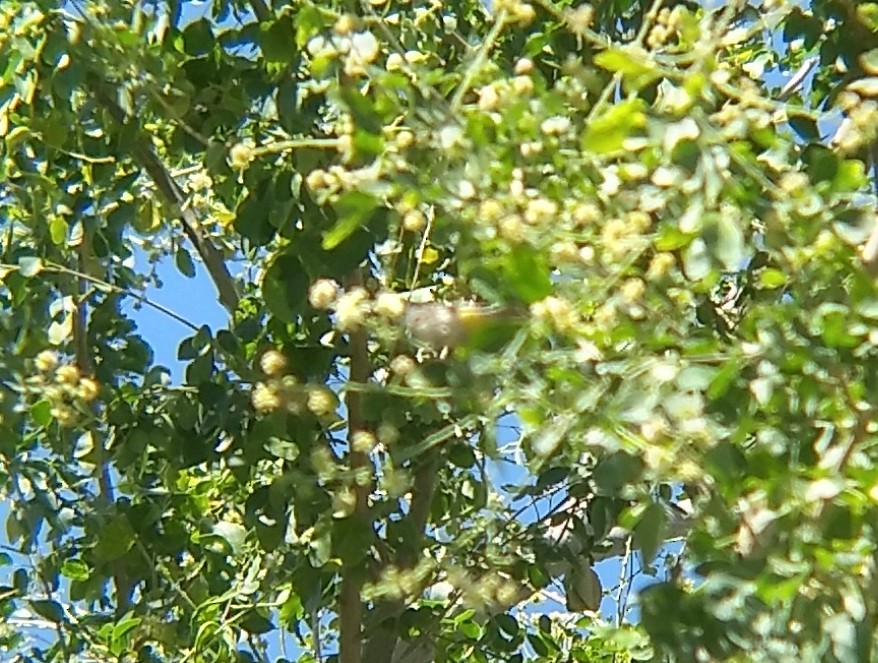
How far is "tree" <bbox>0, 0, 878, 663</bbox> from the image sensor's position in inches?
35.3

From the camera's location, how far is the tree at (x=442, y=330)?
2.94ft

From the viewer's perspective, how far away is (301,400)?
1192 mm

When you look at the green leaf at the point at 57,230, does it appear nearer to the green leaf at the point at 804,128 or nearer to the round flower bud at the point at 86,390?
the round flower bud at the point at 86,390

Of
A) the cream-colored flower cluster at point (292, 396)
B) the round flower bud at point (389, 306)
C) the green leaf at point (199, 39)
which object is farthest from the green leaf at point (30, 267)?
the round flower bud at point (389, 306)

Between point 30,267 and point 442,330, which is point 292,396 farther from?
point 30,267

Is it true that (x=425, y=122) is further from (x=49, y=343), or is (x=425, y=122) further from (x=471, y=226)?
(x=49, y=343)

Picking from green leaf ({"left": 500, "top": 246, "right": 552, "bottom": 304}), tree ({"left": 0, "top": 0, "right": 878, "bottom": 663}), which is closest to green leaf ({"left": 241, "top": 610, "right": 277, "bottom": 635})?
tree ({"left": 0, "top": 0, "right": 878, "bottom": 663})

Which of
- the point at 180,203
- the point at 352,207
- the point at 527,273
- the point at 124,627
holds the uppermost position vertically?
the point at 180,203

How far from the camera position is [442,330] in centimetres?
105

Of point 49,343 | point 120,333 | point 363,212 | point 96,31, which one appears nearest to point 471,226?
point 363,212

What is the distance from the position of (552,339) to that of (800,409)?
142mm

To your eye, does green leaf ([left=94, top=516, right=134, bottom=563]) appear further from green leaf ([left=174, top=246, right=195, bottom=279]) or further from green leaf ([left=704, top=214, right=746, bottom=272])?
green leaf ([left=704, top=214, right=746, bottom=272])

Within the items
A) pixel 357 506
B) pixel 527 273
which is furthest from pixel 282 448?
pixel 527 273

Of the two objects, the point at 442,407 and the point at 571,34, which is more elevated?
the point at 571,34
